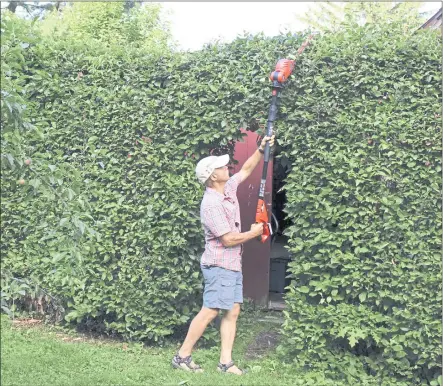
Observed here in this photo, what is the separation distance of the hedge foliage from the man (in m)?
0.43

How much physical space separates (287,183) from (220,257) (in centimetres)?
86

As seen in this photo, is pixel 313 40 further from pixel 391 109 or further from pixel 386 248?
pixel 386 248

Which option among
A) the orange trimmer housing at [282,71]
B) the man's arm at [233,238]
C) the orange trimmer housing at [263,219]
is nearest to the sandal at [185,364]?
the man's arm at [233,238]

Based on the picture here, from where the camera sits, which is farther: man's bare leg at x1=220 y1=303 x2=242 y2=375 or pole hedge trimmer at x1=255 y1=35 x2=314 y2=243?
man's bare leg at x1=220 y1=303 x2=242 y2=375

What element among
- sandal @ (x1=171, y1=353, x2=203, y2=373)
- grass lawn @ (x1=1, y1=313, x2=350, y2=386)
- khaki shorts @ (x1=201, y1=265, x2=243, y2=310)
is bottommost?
grass lawn @ (x1=1, y1=313, x2=350, y2=386)

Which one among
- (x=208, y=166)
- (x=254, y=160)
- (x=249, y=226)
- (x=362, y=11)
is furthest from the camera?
(x=362, y=11)

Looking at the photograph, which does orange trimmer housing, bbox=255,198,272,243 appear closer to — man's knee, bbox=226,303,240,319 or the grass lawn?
man's knee, bbox=226,303,240,319

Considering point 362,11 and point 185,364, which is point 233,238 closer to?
point 185,364

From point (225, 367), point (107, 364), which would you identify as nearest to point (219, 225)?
point (225, 367)

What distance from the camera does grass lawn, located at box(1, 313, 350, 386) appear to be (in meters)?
4.41

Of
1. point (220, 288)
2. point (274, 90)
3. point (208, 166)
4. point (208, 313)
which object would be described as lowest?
point (208, 313)

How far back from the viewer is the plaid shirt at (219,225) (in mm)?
4586

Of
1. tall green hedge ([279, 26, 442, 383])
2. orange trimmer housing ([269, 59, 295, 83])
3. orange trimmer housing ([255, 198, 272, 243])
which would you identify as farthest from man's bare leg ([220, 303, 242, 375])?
orange trimmer housing ([269, 59, 295, 83])

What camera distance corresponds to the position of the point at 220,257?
4.66m
